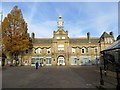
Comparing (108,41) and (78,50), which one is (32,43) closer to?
(78,50)

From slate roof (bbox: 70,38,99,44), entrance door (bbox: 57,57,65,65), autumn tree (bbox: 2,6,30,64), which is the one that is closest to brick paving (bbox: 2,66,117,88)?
autumn tree (bbox: 2,6,30,64)

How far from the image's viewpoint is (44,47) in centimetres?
6475

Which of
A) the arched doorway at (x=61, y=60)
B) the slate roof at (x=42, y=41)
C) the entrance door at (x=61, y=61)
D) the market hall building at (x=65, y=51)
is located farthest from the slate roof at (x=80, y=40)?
the slate roof at (x=42, y=41)

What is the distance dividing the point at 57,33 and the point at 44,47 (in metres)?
7.05

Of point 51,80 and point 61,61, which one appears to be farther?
point 61,61

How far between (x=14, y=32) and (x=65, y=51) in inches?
928

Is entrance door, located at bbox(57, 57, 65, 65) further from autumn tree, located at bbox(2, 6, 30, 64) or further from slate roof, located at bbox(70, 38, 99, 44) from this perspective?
autumn tree, located at bbox(2, 6, 30, 64)

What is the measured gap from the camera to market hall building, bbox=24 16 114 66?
6331 cm

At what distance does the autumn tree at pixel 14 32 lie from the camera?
4419cm

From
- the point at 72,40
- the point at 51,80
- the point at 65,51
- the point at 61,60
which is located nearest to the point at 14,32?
the point at 65,51

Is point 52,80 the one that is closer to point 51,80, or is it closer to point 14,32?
point 51,80

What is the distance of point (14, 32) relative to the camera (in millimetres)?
45312

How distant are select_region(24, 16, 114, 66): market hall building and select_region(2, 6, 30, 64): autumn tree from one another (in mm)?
17450

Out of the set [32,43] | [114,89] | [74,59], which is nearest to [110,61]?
[114,89]
